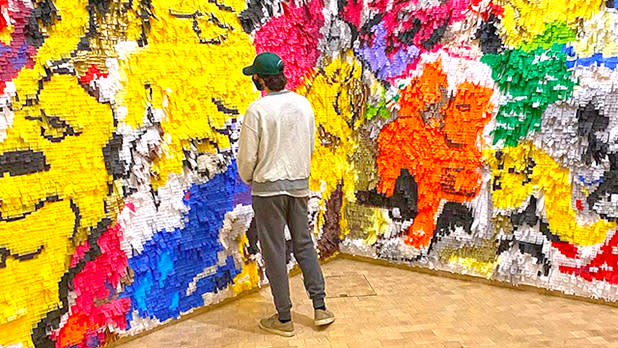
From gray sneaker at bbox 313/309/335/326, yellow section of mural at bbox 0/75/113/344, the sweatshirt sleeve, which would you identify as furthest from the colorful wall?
gray sneaker at bbox 313/309/335/326

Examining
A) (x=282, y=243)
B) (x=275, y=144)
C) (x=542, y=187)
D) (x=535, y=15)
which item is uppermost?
(x=535, y=15)

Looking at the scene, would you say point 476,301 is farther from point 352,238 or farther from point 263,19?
point 263,19

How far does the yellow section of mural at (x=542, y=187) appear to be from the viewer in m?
2.43

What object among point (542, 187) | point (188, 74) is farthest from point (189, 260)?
point (542, 187)

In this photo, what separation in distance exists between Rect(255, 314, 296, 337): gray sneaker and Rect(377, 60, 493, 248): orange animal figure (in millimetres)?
1035

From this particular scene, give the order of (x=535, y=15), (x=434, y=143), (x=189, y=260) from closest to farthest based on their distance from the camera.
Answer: (x=189, y=260) < (x=535, y=15) < (x=434, y=143)

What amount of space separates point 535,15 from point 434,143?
2.60ft

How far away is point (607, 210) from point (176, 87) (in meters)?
2.02

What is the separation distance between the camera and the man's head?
1.99 m

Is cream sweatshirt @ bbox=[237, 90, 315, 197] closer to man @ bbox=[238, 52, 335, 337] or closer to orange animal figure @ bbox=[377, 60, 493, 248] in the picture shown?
man @ bbox=[238, 52, 335, 337]

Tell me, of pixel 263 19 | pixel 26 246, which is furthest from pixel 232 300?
pixel 263 19

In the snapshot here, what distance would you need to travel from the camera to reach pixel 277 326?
2.17 metres

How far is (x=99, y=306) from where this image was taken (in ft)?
6.36

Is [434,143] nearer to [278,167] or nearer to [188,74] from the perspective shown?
[278,167]
